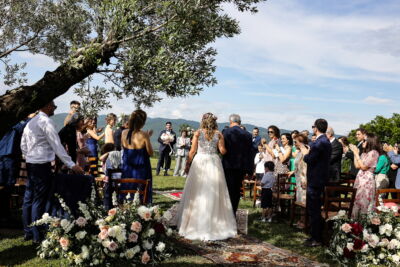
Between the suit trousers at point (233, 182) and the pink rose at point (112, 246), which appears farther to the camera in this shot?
the suit trousers at point (233, 182)

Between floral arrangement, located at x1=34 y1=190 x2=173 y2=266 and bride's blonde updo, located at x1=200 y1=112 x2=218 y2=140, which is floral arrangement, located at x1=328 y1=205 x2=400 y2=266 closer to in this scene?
floral arrangement, located at x1=34 y1=190 x2=173 y2=266

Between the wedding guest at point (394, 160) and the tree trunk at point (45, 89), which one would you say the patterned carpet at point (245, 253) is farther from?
the wedding guest at point (394, 160)

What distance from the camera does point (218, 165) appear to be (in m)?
8.04

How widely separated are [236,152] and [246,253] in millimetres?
2352

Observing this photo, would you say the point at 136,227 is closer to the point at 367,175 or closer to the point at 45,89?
the point at 45,89

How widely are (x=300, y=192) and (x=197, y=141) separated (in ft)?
8.80

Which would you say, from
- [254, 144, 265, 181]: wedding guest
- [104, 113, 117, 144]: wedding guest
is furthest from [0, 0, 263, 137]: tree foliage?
[254, 144, 265, 181]: wedding guest

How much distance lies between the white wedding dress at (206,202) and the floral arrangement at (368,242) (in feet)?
7.45

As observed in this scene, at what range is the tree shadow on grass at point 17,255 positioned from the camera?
18.0ft

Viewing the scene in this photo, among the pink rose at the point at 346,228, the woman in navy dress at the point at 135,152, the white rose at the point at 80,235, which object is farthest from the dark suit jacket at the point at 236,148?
the white rose at the point at 80,235

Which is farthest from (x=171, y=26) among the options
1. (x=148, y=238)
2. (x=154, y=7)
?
(x=148, y=238)

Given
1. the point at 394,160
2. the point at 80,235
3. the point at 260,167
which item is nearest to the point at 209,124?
the point at 80,235

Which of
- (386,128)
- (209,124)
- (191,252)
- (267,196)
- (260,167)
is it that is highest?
(386,128)

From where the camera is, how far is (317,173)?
7.24 metres
